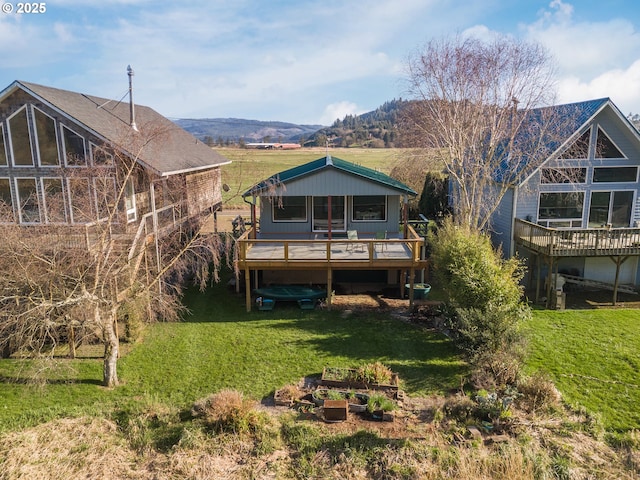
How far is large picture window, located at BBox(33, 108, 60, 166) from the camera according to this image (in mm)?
15891

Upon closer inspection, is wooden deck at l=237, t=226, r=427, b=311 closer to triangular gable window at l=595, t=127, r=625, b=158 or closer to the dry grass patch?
the dry grass patch

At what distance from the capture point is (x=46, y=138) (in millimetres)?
16031

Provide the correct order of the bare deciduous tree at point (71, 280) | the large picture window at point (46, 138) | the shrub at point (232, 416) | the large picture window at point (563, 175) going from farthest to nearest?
1. the large picture window at point (563, 175)
2. the large picture window at point (46, 138)
3. the bare deciduous tree at point (71, 280)
4. the shrub at point (232, 416)

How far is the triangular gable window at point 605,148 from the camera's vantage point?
60.3ft

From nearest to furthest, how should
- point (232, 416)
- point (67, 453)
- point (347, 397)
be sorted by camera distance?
point (67, 453), point (232, 416), point (347, 397)

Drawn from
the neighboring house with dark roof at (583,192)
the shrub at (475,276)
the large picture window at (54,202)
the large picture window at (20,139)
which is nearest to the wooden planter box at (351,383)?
the shrub at (475,276)

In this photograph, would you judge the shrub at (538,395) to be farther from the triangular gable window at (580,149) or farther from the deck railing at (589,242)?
the triangular gable window at (580,149)

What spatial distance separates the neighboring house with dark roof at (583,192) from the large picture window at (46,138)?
695 inches

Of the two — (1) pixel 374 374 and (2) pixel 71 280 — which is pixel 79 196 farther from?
(1) pixel 374 374

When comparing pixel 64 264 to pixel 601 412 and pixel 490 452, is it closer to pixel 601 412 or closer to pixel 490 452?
pixel 490 452

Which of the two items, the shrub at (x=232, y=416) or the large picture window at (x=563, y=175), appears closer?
the shrub at (x=232, y=416)

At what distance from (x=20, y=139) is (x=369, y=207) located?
13.3m

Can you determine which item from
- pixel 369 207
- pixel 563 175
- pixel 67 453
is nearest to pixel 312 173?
pixel 369 207

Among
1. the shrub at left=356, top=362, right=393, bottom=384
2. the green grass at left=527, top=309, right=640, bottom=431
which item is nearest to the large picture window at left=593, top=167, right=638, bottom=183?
the green grass at left=527, top=309, right=640, bottom=431
